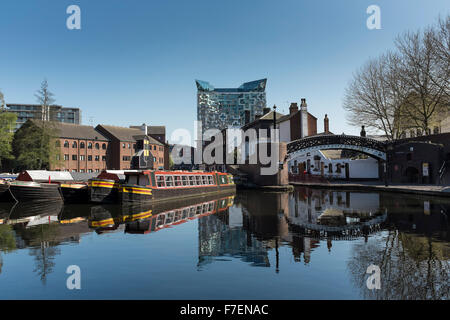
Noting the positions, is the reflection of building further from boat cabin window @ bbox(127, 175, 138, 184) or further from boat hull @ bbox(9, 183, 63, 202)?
boat hull @ bbox(9, 183, 63, 202)

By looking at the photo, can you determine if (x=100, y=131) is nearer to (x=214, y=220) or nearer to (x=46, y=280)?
(x=214, y=220)

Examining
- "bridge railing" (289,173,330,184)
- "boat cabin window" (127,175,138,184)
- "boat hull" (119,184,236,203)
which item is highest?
"boat cabin window" (127,175,138,184)

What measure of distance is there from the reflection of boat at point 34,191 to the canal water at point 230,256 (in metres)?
8.73

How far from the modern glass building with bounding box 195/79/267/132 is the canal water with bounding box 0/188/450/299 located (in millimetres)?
143091

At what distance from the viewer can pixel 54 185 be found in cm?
2534

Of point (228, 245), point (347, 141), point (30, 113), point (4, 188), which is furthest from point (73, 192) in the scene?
point (30, 113)

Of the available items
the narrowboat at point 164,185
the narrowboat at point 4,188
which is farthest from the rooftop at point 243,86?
the narrowboat at point 4,188

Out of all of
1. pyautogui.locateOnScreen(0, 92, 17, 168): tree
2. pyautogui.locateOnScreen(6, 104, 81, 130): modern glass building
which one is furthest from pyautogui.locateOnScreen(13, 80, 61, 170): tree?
pyautogui.locateOnScreen(6, 104, 81, 130): modern glass building

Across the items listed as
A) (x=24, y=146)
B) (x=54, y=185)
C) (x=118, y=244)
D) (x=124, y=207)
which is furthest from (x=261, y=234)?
(x=24, y=146)

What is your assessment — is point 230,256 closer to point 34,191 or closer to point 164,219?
point 164,219

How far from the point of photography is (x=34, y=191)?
25188 mm

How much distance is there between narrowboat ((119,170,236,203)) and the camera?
2159cm

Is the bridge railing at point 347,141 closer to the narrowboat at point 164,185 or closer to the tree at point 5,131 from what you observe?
the narrowboat at point 164,185

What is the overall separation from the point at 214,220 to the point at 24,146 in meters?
36.5
